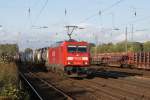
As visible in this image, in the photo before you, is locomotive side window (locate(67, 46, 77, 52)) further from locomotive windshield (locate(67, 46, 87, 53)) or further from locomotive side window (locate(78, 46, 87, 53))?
locomotive side window (locate(78, 46, 87, 53))

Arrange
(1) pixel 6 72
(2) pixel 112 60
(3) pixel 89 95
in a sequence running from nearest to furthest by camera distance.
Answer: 1. (3) pixel 89 95
2. (1) pixel 6 72
3. (2) pixel 112 60

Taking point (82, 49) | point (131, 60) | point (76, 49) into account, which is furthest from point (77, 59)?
point (131, 60)

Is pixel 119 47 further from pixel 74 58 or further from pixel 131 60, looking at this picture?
pixel 74 58

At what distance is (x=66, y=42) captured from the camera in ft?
105

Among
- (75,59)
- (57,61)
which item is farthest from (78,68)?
(57,61)

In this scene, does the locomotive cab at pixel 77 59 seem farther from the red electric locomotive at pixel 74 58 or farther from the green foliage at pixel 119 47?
the green foliage at pixel 119 47

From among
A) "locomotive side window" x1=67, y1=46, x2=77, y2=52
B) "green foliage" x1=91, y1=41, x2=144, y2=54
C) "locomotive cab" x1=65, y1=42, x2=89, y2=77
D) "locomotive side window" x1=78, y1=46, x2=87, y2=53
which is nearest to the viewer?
"locomotive cab" x1=65, y1=42, x2=89, y2=77

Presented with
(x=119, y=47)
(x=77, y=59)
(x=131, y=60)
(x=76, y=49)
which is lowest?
(x=131, y=60)

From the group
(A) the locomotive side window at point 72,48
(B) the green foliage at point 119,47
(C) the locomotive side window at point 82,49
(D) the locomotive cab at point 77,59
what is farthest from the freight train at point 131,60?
(B) the green foliage at point 119,47

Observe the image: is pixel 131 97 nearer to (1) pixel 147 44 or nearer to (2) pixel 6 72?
(2) pixel 6 72

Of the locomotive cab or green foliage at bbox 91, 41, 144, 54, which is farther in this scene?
green foliage at bbox 91, 41, 144, 54

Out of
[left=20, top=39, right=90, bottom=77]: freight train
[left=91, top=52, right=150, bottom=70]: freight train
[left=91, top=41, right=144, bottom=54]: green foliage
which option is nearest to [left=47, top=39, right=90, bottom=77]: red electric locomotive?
[left=20, top=39, right=90, bottom=77]: freight train

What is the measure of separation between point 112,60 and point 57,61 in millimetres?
31986

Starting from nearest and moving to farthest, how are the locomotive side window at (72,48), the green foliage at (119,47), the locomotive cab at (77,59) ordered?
the locomotive cab at (77,59) → the locomotive side window at (72,48) → the green foliage at (119,47)
